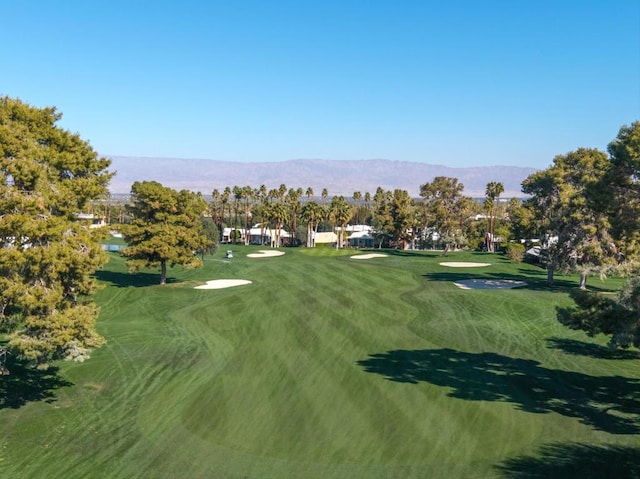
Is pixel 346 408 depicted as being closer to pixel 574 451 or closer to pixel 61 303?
pixel 574 451

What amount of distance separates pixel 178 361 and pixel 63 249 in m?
10.7

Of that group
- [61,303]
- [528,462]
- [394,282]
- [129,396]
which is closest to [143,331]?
[129,396]

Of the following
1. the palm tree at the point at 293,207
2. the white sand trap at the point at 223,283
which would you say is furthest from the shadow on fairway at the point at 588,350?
the palm tree at the point at 293,207

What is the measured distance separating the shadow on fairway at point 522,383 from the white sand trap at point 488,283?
25.8m

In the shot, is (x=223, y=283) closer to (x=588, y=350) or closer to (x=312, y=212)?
(x=588, y=350)

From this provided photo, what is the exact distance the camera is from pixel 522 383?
25.8 metres

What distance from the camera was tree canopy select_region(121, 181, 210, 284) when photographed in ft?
167

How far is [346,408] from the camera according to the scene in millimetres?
22312

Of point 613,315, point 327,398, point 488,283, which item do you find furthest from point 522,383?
point 488,283

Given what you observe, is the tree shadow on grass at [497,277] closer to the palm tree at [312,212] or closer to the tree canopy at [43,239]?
the tree canopy at [43,239]

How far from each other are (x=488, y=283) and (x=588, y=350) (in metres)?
26.5

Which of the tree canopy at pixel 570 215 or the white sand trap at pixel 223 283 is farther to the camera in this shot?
the white sand trap at pixel 223 283

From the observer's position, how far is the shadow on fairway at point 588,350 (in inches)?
1209

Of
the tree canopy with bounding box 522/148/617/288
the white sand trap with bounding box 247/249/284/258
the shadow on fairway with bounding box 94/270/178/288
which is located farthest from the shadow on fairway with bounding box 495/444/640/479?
the white sand trap with bounding box 247/249/284/258
